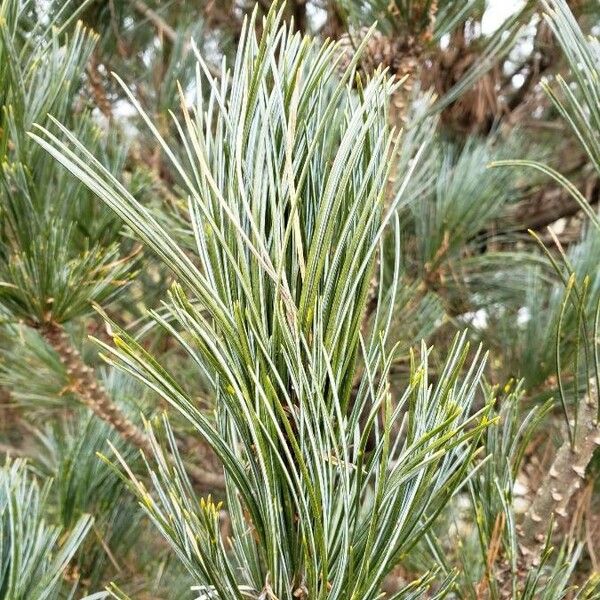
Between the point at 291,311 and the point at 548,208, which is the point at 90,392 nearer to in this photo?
the point at 291,311

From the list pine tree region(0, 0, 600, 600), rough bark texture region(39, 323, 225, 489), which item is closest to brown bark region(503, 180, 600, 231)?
pine tree region(0, 0, 600, 600)

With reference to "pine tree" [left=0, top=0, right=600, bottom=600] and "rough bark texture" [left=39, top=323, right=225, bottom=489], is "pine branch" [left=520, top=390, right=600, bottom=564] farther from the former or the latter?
"rough bark texture" [left=39, top=323, right=225, bottom=489]

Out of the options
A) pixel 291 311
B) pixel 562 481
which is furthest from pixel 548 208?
pixel 291 311

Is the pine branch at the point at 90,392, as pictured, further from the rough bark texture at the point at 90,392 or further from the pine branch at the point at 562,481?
the pine branch at the point at 562,481

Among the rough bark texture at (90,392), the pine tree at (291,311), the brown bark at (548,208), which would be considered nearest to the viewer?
the pine tree at (291,311)

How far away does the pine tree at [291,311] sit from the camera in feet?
0.84

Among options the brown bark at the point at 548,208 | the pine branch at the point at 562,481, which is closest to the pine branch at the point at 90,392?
the pine branch at the point at 562,481

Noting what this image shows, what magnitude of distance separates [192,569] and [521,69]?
898 mm

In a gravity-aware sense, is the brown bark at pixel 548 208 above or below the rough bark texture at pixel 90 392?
above

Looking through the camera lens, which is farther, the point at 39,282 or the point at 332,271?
the point at 39,282

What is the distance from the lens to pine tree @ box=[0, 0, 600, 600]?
26 centimetres

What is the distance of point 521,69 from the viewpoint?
0.98 m

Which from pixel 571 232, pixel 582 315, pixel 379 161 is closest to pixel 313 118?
pixel 379 161

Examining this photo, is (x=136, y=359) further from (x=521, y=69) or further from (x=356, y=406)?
(x=521, y=69)
